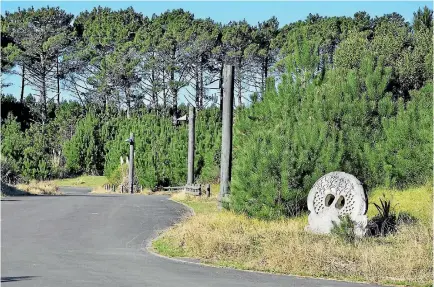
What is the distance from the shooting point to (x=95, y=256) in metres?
15.1

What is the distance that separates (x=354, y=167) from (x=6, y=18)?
73147 mm

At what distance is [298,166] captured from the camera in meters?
18.8

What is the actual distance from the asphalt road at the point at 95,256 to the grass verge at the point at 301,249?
0.63 metres

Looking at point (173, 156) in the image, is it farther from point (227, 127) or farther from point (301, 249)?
point (301, 249)

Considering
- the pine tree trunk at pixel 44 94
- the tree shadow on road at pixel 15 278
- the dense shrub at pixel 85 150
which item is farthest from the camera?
the pine tree trunk at pixel 44 94

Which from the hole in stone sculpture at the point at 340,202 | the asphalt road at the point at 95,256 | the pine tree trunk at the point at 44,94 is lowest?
the asphalt road at the point at 95,256

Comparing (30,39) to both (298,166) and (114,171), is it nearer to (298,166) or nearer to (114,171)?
(114,171)

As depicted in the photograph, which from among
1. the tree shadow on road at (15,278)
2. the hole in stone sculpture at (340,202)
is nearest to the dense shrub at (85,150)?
the hole in stone sculpture at (340,202)

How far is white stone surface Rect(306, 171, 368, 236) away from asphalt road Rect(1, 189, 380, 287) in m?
3.91

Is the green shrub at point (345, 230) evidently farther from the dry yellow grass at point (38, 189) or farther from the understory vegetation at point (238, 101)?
the dry yellow grass at point (38, 189)

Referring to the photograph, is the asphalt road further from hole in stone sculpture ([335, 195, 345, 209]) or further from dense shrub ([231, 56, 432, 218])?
hole in stone sculpture ([335, 195, 345, 209])

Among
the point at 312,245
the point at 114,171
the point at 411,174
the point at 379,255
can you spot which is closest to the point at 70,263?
the point at 312,245

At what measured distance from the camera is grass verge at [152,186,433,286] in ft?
42.6

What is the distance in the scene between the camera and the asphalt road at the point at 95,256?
1220cm
